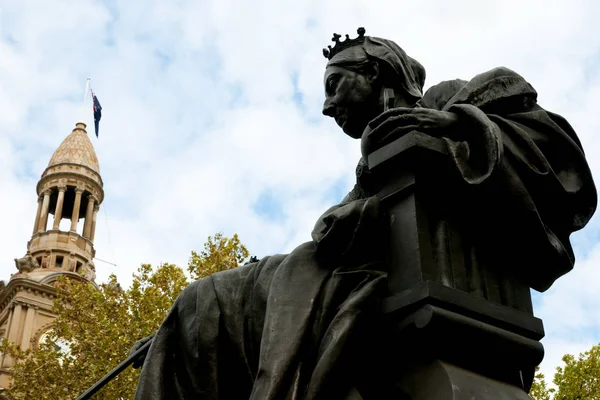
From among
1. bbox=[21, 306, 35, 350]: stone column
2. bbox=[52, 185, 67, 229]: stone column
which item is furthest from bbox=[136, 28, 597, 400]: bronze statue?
bbox=[52, 185, 67, 229]: stone column

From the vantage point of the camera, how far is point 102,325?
70.0ft

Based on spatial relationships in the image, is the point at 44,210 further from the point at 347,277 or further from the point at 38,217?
the point at 347,277

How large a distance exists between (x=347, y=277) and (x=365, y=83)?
48.9 inches

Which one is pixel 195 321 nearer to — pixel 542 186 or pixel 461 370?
pixel 461 370

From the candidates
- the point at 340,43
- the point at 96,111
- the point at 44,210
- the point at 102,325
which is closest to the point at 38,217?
the point at 44,210

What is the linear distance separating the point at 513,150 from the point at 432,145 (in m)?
0.42

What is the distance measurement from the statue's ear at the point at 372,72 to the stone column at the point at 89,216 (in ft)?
161

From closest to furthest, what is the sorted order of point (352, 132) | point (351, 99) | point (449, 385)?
point (449, 385)
point (351, 99)
point (352, 132)

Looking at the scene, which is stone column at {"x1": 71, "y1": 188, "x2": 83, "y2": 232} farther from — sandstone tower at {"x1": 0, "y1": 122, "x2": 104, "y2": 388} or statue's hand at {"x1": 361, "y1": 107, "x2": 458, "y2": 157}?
statue's hand at {"x1": 361, "y1": 107, "x2": 458, "y2": 157}

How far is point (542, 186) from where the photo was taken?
3951mm

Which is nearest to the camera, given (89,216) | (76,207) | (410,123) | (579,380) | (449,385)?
(449,385)

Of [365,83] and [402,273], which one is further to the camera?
[365,83]

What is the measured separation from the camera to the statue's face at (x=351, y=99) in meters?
4.46

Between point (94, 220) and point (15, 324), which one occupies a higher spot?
point (94, 220)
